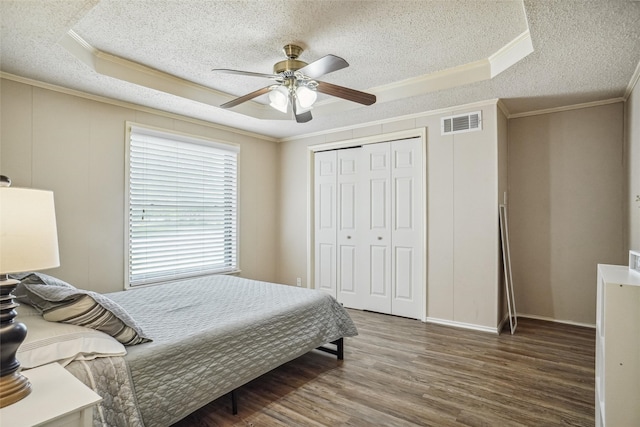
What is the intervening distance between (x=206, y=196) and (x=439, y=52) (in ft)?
10.6

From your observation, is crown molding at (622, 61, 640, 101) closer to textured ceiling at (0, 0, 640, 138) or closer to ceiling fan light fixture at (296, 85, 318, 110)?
textured ceiling at (0, 0, 640, 138)

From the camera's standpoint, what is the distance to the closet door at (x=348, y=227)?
471cm

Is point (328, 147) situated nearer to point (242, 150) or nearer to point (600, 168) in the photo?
point (242, 150)

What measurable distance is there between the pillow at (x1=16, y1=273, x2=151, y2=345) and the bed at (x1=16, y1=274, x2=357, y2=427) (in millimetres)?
17

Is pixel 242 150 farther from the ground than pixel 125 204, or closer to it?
farther from the ground

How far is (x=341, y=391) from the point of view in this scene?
2.45 metres

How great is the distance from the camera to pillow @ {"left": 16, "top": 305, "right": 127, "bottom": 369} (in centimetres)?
145

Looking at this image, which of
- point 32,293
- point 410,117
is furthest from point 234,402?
point 410,117

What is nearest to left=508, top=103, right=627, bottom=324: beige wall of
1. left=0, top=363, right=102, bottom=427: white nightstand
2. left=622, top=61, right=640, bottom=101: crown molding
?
left=622, top=61, right=640, bottom=101: crown molding

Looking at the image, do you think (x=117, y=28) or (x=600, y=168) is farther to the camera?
(x=600, y=168)

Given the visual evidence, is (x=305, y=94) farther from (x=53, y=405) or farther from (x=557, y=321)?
(x=557, y=321)

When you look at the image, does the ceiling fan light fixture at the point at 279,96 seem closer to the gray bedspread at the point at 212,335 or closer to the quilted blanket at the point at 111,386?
the gray bedspread at the point at 212,335

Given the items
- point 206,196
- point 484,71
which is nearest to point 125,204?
point 206,196

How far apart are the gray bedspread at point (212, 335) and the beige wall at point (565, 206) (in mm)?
2639
